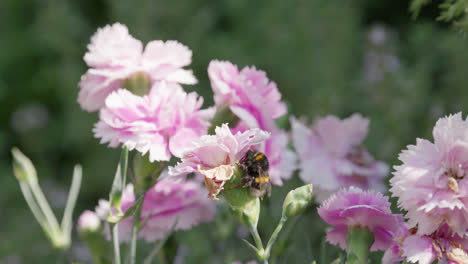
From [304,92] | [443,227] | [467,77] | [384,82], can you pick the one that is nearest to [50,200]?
[304,92]

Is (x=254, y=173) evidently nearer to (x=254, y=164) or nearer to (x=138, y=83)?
(x=254, y=164)

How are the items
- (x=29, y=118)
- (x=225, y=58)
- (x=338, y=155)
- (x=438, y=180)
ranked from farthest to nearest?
(x=29, y=118)
(x=225, y=58)
(x=338, y=155)
(x=438, y=180)

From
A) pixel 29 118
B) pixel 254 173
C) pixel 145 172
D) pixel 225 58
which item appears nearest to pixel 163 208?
pixel 145 172

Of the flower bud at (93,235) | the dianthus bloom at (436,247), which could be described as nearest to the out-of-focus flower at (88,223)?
the flower bud at (93,235)

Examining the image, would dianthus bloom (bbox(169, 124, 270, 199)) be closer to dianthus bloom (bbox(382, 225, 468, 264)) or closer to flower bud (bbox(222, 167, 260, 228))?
flower bud (bbox(222, 167, 260, 228))

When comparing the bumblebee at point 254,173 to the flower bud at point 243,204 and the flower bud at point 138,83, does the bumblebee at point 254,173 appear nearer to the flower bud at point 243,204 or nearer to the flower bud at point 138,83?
the flower bud at point 243,204

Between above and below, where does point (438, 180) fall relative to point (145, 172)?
above
